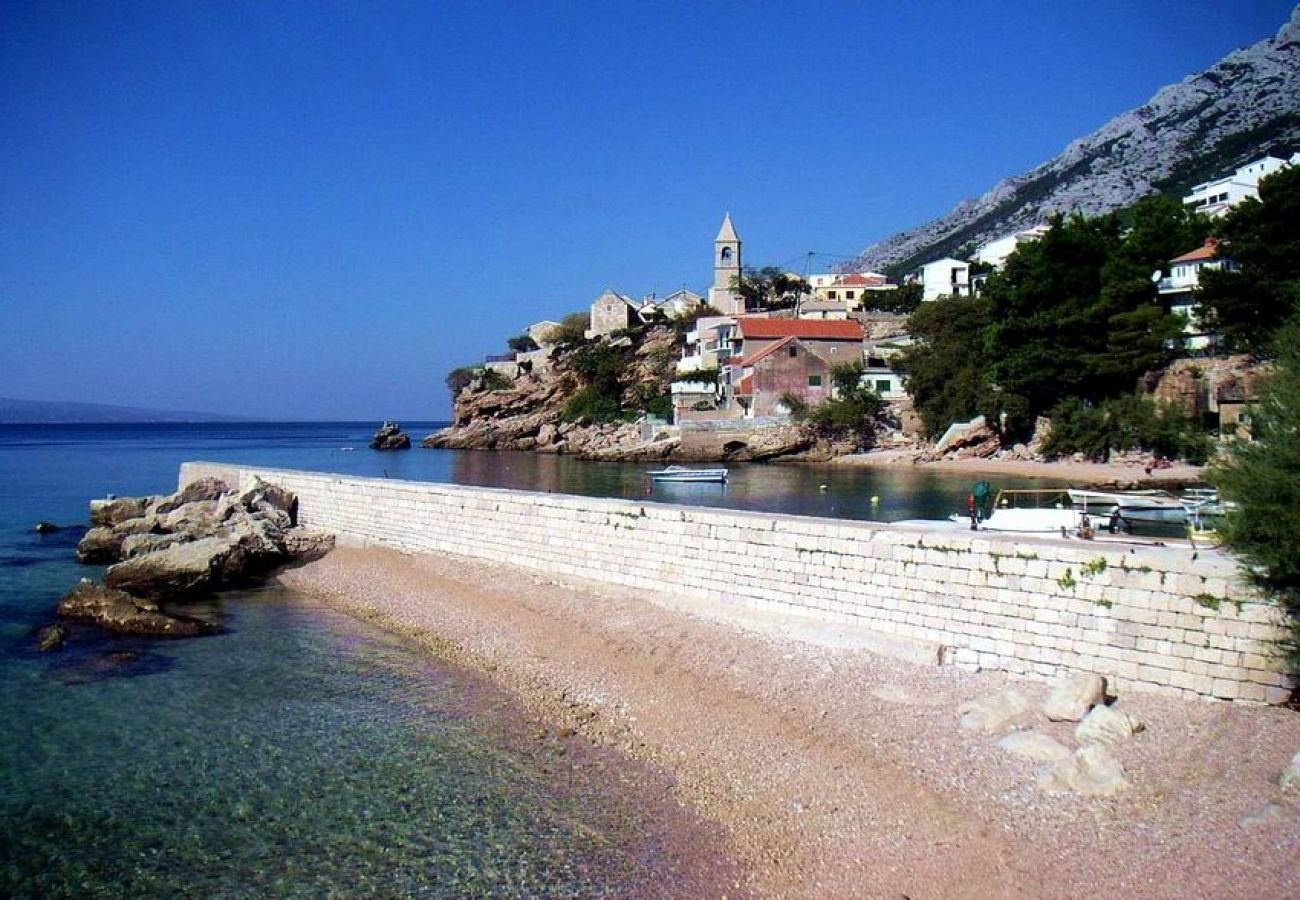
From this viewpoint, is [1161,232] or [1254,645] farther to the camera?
[1161,232]

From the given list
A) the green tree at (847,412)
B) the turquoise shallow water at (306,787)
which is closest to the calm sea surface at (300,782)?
the turquoise shallow water at (306,787)

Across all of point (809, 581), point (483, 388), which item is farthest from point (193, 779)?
point (483, 388)

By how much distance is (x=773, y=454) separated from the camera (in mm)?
56219

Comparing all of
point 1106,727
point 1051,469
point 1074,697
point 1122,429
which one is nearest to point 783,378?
point 1051,469

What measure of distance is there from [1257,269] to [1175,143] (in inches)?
4037

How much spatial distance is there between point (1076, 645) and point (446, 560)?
42.1 ft

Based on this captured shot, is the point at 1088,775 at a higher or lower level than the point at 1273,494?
lower

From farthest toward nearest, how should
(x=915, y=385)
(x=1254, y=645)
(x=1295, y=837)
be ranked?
(x=915, y=385) < (x=1254, y=645) < (x=1295, y=837)

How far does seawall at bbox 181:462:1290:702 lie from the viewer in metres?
9.03

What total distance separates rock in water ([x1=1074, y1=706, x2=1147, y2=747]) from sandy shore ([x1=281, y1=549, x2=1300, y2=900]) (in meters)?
0.12

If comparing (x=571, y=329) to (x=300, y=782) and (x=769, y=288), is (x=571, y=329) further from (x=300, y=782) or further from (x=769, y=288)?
(x=300, y=782)

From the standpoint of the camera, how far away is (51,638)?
14.6 metres

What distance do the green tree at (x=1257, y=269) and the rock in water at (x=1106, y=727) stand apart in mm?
33334

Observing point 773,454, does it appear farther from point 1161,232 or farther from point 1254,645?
point 1254,645
